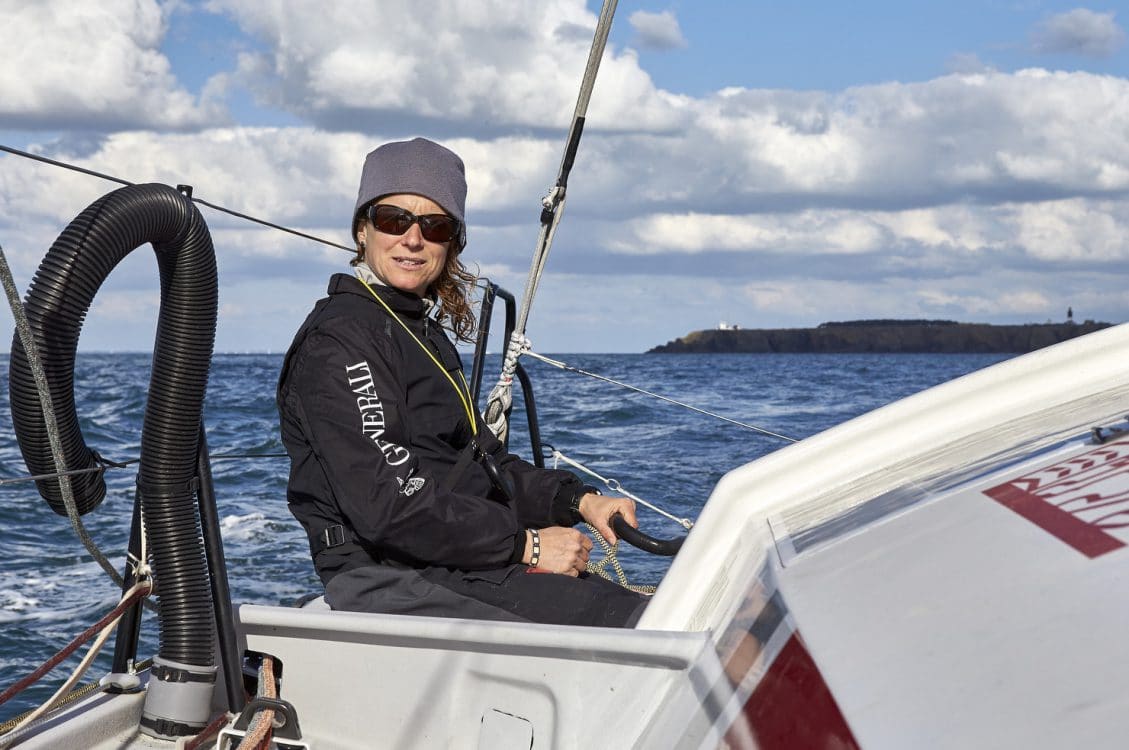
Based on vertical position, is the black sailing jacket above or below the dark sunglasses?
below

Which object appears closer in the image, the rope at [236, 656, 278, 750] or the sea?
the rope at [236, 656, 278, 750]

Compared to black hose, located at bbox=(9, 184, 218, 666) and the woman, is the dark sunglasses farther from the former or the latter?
black hose, located at bbox=(9, 184, 218, 666)

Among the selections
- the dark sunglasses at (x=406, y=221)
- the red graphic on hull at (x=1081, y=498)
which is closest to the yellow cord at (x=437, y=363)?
the dark sunglasses at (x=406, y=221)

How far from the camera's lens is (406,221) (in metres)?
2.39

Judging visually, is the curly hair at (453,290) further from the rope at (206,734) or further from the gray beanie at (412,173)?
the rope at (206,734)

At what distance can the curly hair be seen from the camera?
2.60m

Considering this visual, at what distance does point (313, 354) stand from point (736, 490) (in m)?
0.84

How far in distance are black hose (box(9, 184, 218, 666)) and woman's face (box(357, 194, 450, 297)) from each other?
32 cm

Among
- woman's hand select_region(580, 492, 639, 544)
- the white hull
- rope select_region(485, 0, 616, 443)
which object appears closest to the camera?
the white hull

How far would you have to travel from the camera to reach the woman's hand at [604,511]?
2555mm

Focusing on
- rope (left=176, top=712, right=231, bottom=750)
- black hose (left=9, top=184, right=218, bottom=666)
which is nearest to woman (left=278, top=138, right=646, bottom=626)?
black hose (left=9, top=184, right=218, bottom=666)

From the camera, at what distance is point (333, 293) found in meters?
2.37

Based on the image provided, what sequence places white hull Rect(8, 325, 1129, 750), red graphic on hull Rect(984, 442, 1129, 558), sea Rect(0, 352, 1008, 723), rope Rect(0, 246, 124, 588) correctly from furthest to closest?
sea Rect(0, 352, 1008, 723) < rope Rect(0, 246, 124, 588) < red graphic on hull Rect(984, 442, 1129, 558) < white hull Rect(8, 325, 1129, 750)

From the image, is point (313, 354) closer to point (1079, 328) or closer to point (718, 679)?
point (718, 679)
